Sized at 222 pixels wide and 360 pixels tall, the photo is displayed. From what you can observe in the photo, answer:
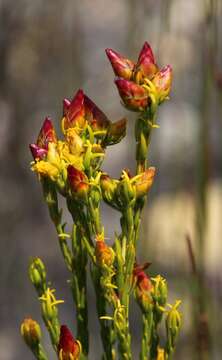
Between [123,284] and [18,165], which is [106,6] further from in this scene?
[123,284]

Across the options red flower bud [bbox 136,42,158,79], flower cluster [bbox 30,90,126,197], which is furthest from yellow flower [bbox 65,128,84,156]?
red flower bud [bbox 136,42,158,79]

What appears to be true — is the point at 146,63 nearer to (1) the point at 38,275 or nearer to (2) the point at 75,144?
(2) the point at 75,144

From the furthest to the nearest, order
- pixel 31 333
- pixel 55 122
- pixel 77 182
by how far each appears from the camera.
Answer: pixel 55 122 < pixel 31 333 < pixel 77 182

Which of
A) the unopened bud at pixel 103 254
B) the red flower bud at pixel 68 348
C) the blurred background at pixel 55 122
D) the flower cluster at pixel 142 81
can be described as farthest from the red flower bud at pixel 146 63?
the blurred background at pixel 55 122

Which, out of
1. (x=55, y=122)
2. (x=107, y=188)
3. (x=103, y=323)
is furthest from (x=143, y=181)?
(x=55, y=122)

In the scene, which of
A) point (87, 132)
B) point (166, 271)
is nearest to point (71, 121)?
point (87, 132)

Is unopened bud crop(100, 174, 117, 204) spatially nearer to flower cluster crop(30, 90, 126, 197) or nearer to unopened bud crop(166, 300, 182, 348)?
flower cluster crop(30, 90, 126, 197)
